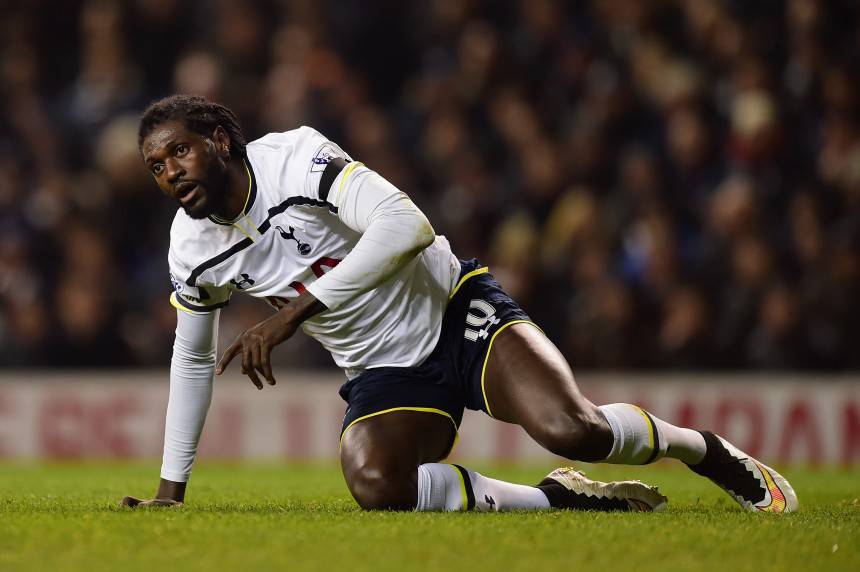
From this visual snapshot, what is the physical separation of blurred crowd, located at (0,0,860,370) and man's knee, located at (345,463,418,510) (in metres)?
4.59

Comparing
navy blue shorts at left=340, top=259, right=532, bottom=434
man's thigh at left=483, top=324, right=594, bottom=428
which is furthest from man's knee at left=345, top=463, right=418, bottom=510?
man's thigh at left=483, top=324, right=594, bottom=428

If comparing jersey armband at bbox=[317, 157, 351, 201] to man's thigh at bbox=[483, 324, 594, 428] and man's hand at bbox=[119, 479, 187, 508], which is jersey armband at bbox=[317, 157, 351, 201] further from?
man's hand at bbox=[119, 479, 187, 508]

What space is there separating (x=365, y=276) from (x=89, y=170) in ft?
22.3

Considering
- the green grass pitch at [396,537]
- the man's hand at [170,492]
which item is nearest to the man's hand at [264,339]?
the green grass pitch at [396,537]

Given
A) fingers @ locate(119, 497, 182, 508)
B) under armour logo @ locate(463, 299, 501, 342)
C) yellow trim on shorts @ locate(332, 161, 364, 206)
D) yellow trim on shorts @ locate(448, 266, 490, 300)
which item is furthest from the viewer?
yellow trim on shorts @ locate(448, 266, 490, 300)

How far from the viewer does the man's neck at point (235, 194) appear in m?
4.51

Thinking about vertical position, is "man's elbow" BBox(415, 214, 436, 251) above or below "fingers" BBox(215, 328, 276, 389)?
above

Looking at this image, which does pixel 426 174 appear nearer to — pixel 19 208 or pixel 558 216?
pixel 558 216

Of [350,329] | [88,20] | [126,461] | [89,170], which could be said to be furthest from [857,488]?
[88,20]

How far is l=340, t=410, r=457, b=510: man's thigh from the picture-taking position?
435 centimetres

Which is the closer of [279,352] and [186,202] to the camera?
[186,202]

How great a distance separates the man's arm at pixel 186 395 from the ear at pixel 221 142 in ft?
2.04

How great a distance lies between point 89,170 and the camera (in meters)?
10.4

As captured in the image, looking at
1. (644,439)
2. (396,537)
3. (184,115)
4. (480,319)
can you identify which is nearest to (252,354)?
(396,537)
